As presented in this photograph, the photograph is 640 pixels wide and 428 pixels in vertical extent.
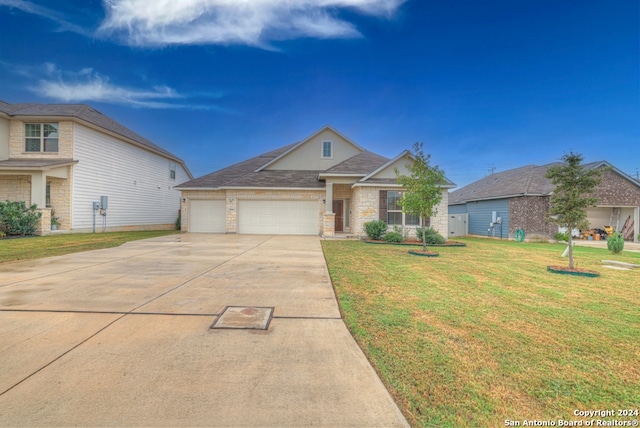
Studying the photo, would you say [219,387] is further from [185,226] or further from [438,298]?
[185,226]

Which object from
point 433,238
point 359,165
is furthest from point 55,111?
point 433,238

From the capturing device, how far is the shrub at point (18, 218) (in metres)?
12.8

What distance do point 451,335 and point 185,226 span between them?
1801 cm

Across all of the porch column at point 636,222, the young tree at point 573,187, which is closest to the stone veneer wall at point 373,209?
the young tree at point 573,187

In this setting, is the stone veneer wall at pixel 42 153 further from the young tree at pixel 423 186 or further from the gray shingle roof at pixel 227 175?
the young tree at pixel 423 186

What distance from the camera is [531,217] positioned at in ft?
53.5

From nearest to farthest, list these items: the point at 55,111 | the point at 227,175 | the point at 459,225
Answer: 1. the point at 55,111
2. the point at 227,175
3. the point at 459,225

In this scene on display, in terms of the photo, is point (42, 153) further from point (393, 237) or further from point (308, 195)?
point (393, 237)

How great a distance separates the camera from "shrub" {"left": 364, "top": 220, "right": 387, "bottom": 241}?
531 inches

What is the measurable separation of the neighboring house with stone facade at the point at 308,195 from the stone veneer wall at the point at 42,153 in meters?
6.19

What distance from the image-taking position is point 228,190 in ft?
55.2

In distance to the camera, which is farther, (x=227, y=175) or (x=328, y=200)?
(x=227, y=175)

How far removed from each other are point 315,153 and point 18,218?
16.3m

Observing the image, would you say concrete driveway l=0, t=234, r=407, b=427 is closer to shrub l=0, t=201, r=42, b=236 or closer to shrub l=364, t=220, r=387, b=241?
shrub l=364, t=220, r=387, b=241
